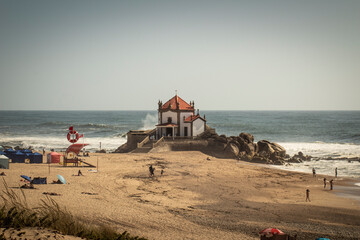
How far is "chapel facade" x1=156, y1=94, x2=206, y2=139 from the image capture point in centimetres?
4897

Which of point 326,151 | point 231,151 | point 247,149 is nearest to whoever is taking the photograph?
point 231,151

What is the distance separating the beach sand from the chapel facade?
475 inches

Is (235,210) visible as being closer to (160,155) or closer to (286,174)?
(286,174)

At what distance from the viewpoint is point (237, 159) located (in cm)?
4572

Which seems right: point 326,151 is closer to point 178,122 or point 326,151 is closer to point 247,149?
point 247,149

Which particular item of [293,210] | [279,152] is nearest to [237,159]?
[279,152]

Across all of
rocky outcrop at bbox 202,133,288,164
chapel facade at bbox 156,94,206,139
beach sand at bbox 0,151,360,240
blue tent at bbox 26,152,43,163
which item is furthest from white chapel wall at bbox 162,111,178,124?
blue tent at bbox 26,152,43,163

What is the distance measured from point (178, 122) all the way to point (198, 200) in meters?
Answer: 26.0

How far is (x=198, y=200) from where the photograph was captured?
23.8 meters

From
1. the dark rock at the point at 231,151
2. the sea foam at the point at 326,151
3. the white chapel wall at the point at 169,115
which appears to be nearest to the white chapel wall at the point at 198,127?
the white chapel wall at the point at 169,115

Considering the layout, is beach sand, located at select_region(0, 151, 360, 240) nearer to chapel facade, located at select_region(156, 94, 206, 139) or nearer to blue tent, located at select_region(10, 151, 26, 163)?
blue tent, located at select_region(10, 151, 26, 163)

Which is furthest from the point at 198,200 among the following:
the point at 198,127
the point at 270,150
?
the point at 270,150

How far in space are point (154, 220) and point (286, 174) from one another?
21985 millimetres

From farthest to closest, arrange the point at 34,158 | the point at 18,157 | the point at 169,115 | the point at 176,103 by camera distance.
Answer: the point at 176,103 → the point at 169,115 → the point at 18,157 → the point at 34,158
